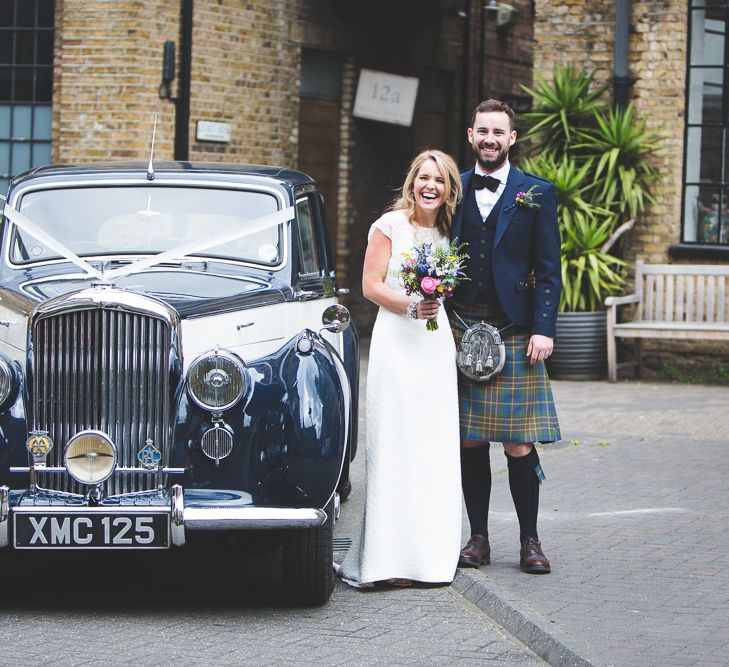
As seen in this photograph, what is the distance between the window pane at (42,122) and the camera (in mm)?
14766

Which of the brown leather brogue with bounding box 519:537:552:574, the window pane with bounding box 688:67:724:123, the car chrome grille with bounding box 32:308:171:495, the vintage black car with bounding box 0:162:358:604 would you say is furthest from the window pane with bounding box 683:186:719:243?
the car chrome grille with bounding box 32:308:171:495

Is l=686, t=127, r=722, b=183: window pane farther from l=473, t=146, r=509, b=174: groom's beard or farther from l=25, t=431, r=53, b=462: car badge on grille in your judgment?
l=25, t=431, r=53, b=462: car badge on grille

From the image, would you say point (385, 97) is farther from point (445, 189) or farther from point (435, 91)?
point (445, 189)

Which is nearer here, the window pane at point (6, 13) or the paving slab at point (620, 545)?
the paving slab at point (620, 545)

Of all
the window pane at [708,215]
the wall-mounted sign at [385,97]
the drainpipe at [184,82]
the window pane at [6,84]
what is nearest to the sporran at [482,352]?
the window pane at [708,215]

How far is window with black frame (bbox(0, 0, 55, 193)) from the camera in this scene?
1477cm

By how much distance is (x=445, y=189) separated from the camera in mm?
6098

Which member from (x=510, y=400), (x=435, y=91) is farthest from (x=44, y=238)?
(x=435, y=91)

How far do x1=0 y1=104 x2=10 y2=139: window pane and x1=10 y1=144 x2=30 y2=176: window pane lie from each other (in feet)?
0.52

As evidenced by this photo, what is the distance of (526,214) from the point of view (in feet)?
20.1

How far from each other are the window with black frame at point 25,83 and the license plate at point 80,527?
1006cm

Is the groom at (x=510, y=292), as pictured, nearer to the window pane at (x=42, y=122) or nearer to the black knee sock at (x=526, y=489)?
the black knee sock at (x=526, y=489)

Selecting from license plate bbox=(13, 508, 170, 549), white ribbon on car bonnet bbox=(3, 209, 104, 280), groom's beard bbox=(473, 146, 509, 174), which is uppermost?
groom's beard bbox=(473, 146, 509, 174)

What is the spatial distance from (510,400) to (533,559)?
72cm
